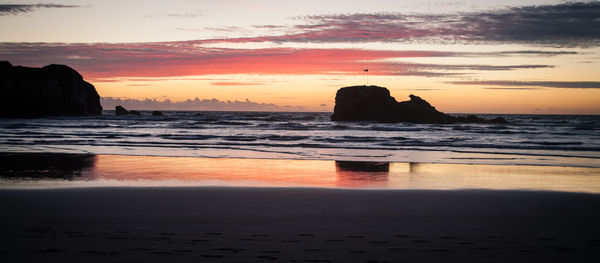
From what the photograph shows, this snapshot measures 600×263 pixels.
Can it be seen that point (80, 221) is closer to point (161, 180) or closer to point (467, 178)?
point (161, 180)

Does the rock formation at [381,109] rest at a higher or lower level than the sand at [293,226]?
higher

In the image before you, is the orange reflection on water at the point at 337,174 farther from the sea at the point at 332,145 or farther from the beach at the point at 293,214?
the sea at the point at 332,145

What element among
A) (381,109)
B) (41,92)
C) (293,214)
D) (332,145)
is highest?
(41,92)

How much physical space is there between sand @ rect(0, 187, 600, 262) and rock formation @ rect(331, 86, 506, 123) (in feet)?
Answer: 181

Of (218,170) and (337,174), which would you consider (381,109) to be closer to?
(337,174)

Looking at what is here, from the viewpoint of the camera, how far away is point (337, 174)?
1241cm

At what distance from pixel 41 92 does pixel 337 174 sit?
88102mm

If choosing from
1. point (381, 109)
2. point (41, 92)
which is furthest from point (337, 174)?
point (41, 92)

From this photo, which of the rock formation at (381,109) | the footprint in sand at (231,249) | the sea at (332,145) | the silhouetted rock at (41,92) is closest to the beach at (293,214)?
the footprint in sand at (231,249)

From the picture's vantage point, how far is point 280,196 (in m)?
8.79

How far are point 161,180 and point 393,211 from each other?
6.20 metres

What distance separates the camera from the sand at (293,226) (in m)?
5.06

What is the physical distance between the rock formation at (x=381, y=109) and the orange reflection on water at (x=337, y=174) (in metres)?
49.1

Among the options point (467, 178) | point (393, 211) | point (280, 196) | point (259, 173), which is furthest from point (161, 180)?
point (467, 178)
